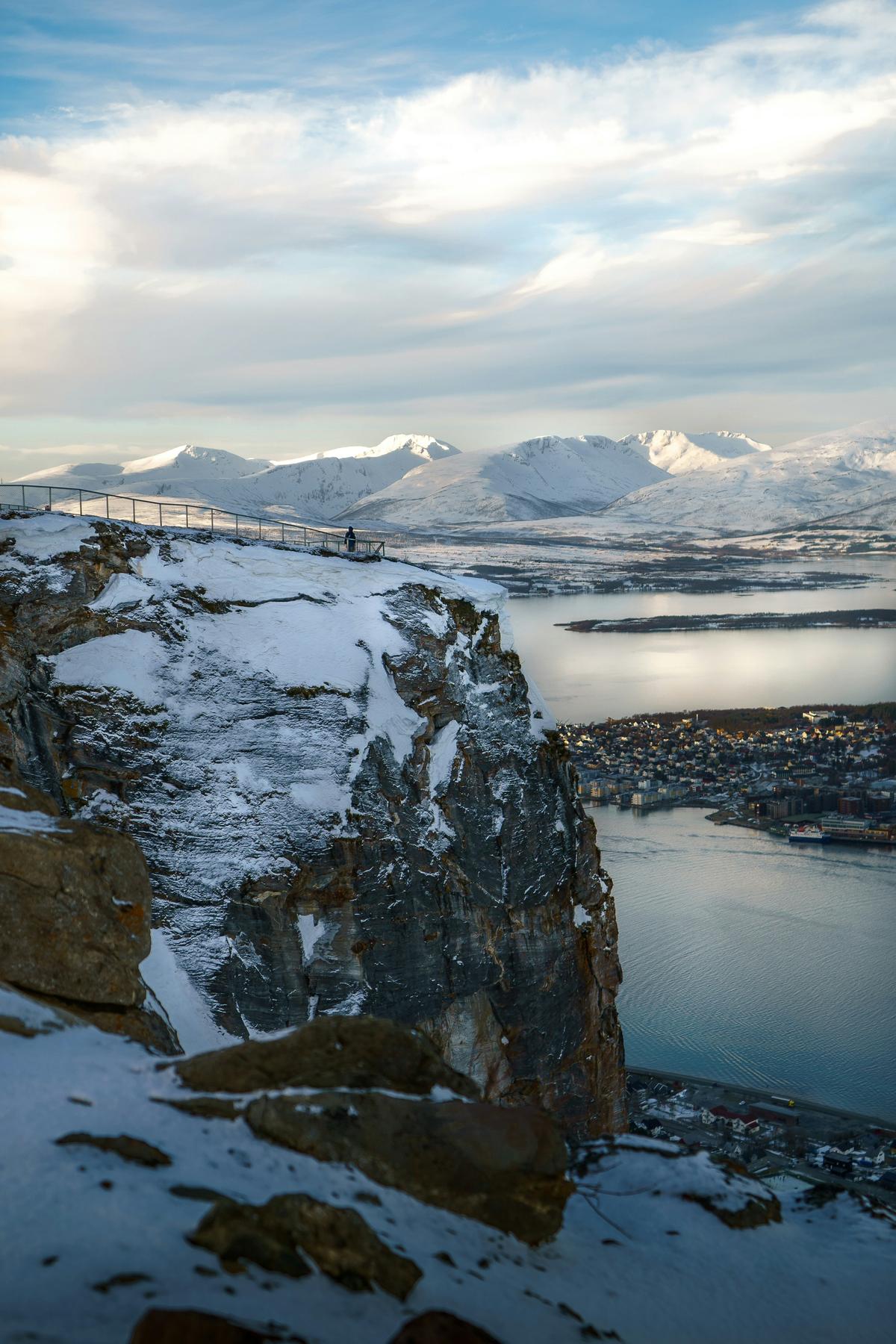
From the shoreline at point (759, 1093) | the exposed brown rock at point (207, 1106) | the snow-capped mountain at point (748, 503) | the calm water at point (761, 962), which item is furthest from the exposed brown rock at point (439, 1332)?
the snow-capped mountain at point (748, 503)

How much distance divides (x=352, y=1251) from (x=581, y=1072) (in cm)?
790

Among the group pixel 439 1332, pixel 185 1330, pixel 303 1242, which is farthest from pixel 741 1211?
pixel 185 1330

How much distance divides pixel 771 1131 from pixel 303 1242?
38.0ft

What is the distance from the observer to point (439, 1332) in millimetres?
2908

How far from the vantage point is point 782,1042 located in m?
16.7

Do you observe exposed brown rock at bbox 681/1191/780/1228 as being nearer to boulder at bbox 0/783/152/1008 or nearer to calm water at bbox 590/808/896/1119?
boulder at bbox 0/783/152/1008

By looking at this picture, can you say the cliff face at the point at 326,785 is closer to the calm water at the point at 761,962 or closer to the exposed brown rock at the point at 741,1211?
the exposed brown rock at the point at 741,1211

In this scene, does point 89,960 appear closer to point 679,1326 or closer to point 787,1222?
point 679,1326

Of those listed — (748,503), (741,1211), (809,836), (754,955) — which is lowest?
(809,836)

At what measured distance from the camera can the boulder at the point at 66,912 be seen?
570 centimetres

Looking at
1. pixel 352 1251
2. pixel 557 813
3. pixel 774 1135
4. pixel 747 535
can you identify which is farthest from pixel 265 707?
pixel 747 535

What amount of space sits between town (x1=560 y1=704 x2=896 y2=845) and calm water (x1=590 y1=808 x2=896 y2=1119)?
2538 millimetres

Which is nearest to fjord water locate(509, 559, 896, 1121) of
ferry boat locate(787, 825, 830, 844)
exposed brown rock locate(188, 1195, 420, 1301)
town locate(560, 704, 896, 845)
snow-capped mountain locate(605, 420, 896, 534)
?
ferry boat locate(787, 825, 830, 844)

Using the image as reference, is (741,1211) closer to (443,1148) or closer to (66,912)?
(443,1148)
